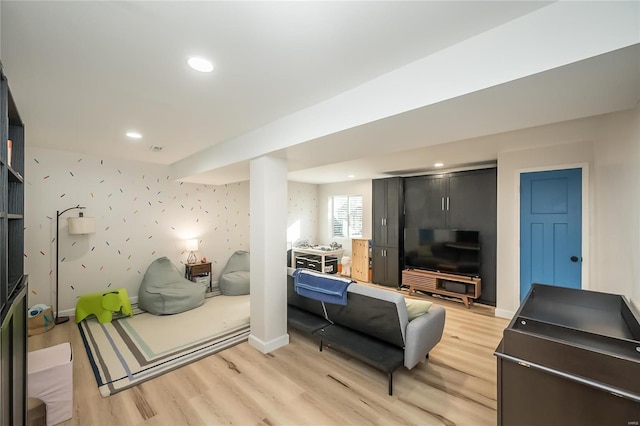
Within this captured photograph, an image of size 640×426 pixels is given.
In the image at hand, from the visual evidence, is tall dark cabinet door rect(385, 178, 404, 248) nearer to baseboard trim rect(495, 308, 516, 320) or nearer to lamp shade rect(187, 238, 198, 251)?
baseboard trim rect(495, 308, 516, 320)

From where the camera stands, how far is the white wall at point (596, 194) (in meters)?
1.72

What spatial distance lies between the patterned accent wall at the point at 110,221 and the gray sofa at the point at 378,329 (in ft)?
11.1

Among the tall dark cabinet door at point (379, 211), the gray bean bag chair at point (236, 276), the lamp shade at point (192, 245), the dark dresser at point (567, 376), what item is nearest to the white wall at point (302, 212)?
the gray bean bag chair at point (236, 276)

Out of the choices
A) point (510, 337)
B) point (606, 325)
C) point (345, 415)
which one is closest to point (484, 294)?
point (606, 325)

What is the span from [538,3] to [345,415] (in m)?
2.70

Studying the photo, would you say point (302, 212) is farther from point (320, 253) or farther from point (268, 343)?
point (268, 343)

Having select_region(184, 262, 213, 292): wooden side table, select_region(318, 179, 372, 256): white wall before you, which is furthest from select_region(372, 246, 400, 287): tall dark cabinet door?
select_region(184, 262, 213, 292): wooden side table

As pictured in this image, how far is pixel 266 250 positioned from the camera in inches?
117

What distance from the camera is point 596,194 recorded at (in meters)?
2.94

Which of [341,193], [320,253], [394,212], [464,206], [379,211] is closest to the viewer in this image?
[464,206]

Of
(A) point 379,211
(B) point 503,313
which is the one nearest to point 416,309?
(B) point 503,313

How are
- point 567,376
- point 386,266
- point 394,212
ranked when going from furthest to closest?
point 386,266 < point 394,212 < point 567,376

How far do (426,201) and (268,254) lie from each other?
12.1 feet

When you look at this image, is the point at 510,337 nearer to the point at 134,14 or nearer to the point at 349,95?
the point at 349,95
